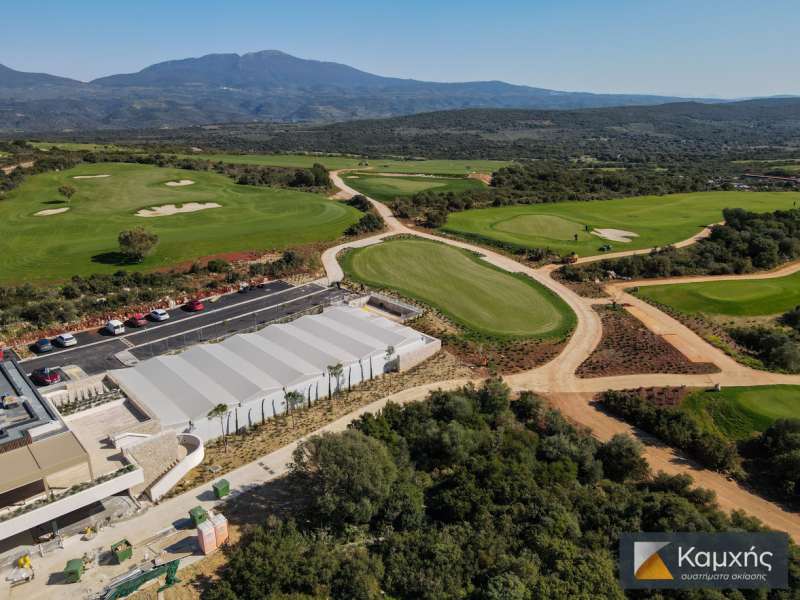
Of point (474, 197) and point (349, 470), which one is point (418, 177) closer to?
Answer: point (474, 197)

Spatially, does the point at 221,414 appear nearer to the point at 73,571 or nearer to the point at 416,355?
the point at 73,571

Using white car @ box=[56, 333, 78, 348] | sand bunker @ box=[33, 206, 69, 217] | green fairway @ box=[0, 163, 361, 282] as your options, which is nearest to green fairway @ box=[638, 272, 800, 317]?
green fairway @ box=[0, 163, 361, 282]

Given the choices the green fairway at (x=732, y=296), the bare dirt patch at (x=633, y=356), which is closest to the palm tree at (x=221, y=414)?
the bare dirt patch at (x=633, y=356)

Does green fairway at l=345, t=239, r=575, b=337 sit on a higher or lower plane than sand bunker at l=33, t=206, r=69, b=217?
lower

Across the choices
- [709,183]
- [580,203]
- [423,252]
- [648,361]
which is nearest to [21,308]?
[423,252]

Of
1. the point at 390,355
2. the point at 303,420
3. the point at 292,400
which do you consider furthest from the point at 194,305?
the point at 303,420

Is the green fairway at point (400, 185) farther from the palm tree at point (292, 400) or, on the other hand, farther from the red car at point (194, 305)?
the palm tree at point (292, 400)

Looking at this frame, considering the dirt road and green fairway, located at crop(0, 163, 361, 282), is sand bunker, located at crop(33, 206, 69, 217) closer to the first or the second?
green fairway, located at crop(0, 163, 361, 282)
